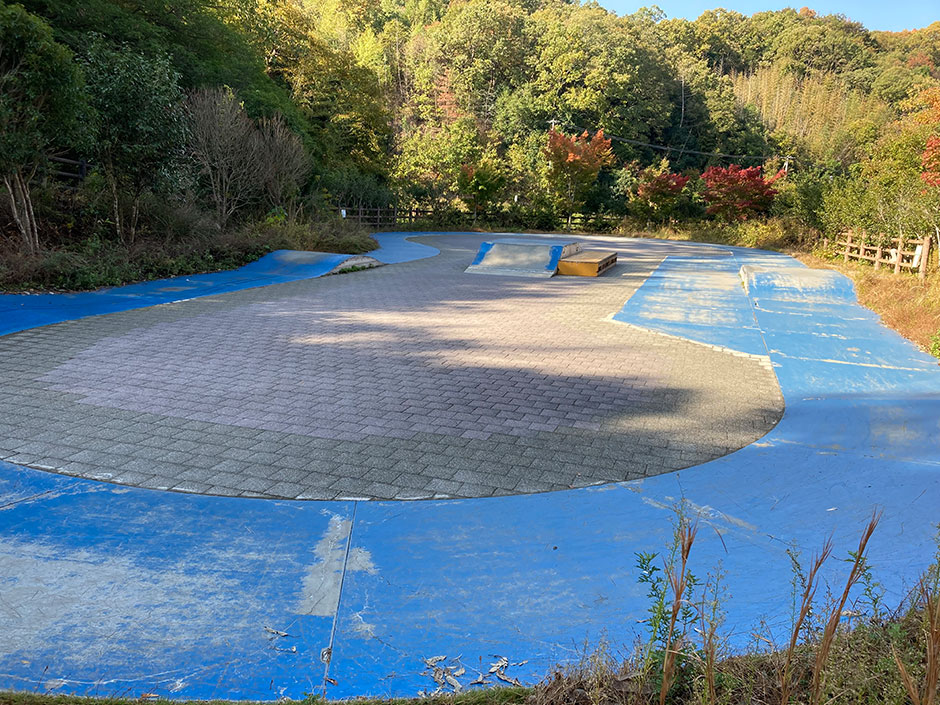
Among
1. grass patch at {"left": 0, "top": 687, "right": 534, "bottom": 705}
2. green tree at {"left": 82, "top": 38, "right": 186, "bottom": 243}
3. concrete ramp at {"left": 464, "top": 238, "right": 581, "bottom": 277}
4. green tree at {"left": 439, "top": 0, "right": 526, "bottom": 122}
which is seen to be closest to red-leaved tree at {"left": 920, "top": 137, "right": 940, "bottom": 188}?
concrete ramp at {"left": 464, "top": 238, "right": 581, "bottom": 277}

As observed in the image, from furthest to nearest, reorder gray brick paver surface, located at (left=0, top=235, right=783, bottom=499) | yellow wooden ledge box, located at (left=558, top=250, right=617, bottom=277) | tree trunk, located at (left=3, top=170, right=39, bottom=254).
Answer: yellow wooden ledge box, located at (left=558, top=250, right=617, bottom=277)
tree trunk, located at (left=3, top=170, right=39, bottom=254)
gray brick paver surface, located at (left=0, top=235, right=783, bottom=499)

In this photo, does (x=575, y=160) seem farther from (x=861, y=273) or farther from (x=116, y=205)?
(x=116, y=205)

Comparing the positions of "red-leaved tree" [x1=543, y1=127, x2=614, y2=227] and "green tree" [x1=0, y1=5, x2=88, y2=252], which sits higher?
"red-leaved tree" [x1=543, y1=127, x2=614, y2=227]

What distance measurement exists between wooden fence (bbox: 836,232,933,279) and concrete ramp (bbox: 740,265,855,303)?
124cm

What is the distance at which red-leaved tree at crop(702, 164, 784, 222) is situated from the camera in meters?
37.6


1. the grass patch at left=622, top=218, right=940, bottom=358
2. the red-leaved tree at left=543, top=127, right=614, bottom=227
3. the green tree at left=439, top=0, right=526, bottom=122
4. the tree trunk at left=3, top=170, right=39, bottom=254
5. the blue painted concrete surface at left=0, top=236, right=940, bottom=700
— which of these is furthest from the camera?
the green tree at left=439, top=0, right=526, bottom=122

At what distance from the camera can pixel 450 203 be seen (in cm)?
4075

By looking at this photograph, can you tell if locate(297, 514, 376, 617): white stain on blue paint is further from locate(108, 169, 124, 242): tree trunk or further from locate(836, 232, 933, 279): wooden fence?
locate(836, 232, 933, 279): wooden fence

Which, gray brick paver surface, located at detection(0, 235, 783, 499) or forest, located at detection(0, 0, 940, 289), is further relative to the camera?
forest, located at detection(0, 0, 940, 289)

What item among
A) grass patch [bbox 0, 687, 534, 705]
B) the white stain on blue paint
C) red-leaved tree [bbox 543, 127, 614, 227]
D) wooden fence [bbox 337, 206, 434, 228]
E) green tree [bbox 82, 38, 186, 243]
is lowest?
the white stain on blue paint

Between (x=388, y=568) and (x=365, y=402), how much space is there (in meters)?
2.98

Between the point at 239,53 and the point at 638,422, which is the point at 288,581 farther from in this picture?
the point at 239,53

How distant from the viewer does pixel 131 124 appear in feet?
44.4

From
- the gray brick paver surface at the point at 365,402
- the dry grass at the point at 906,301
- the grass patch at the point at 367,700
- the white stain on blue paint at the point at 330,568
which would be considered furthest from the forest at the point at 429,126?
the grass patch at the point at 367,700
